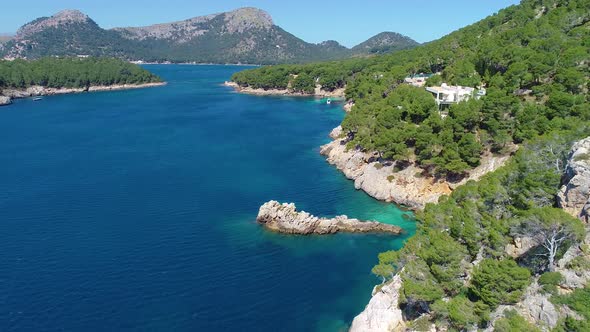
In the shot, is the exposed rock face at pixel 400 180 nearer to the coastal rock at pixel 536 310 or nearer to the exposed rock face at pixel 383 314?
the exposed rock face at pixel 383 314

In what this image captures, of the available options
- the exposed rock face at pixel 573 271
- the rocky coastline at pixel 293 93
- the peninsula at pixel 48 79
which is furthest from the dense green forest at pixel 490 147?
the peninsula at pixel 48 79

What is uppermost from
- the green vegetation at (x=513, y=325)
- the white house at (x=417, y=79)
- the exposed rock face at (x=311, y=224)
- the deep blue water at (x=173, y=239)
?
the white house at (x=417, y=79)

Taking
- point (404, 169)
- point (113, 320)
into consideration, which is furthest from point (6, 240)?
point (404, 169)

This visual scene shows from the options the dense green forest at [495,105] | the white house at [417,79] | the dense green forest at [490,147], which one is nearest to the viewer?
the dense green forest at [490,147]

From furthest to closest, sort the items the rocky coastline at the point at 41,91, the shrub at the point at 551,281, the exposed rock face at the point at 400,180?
1. the rocky coastline at the point at 41,91
2. the exposed rock face at the point at 400,180
3. the shrub at the point at 551,281

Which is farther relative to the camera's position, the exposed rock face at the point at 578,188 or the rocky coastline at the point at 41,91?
the rocky coastline at the point at 41,91

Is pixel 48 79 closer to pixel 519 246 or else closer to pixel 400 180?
pixel 400 180

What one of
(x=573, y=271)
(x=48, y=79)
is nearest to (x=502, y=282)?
(x=573, y=271)
